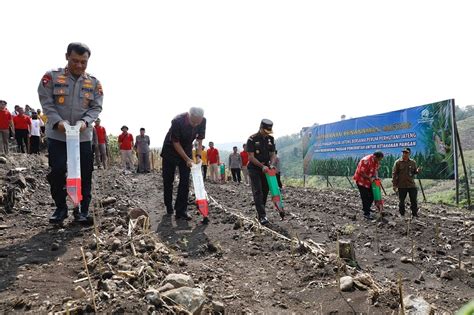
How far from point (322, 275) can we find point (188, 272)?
1.18 m

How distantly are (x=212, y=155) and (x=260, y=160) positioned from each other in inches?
355

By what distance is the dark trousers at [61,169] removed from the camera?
341 centimetres

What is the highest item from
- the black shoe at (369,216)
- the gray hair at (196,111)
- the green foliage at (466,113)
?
the green foliage at (466,113)

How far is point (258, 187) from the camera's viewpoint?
5277 millimetres

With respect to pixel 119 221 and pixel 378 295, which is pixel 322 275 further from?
pixel 119 221

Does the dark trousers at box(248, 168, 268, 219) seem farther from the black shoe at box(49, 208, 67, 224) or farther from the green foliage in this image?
the green foliage

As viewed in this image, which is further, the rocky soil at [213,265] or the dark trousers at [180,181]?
the dark trousers at [180,181]

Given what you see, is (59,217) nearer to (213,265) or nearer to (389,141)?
(213,265)

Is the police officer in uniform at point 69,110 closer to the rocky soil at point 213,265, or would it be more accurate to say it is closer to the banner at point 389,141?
the rocky soil at point 213,265

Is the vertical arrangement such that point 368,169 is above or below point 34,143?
below

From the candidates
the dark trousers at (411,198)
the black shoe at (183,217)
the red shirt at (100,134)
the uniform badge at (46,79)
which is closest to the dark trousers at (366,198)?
the dark trousers at (411,198)

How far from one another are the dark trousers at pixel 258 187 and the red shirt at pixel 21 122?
8537 mm

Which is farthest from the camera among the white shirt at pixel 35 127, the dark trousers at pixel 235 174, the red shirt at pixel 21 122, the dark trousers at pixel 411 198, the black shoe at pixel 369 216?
the dark trousers at pixel 235 174

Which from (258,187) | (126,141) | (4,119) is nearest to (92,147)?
(258,187)
